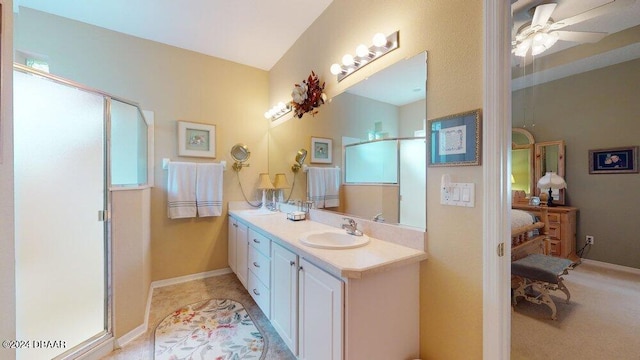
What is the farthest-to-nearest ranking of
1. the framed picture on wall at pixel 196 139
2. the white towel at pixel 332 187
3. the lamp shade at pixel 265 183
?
the lamp shade at pixel 265 183
the framed picture on wall at pixel 196 139
the white towel at pixel 332 187

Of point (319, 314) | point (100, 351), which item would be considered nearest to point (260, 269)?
point (319, 314)

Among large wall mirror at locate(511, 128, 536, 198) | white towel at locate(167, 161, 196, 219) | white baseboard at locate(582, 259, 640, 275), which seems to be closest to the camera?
white towel at locate(167, 161, 196, 219)

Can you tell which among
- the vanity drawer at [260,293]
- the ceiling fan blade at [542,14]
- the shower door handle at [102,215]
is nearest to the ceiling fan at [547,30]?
the ceiling fan blade at [542,14]

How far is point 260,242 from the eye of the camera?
197 centimetres

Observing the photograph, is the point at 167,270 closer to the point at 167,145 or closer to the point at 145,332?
the point at 145,332

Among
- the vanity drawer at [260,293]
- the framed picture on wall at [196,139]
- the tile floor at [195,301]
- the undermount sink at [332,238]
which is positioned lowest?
the tile floor at [195,301]

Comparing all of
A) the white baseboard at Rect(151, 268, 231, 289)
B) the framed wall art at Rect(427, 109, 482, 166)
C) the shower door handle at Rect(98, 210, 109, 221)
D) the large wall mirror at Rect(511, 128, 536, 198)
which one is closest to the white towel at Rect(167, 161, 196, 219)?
the white baseboard at Rect(151, 268, 231, 289)

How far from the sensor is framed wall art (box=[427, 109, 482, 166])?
1073 mm

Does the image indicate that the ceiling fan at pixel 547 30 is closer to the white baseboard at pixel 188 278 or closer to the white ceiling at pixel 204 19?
the white ceiling at pixel 204 19

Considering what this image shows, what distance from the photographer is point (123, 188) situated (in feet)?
5.92

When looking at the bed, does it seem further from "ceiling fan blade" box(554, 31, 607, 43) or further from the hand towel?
the hand towel

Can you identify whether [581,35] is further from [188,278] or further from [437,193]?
[188,278]

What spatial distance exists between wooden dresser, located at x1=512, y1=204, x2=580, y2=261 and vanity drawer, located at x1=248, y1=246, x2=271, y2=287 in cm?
401

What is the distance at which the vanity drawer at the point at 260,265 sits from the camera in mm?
1816
